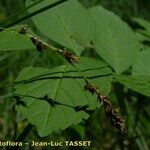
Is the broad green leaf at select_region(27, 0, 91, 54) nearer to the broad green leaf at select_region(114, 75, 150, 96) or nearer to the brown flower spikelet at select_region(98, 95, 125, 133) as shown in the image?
the broad green leaf at select_region(114, 75, 150, 96)

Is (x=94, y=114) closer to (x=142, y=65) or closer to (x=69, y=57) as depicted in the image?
(x=142, y=65)

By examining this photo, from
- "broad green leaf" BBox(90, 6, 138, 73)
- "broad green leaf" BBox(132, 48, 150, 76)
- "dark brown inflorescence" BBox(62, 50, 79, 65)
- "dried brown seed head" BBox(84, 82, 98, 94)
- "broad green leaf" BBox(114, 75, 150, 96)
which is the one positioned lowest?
"dried brown seed head" BBox(84, 82, 98, 94)

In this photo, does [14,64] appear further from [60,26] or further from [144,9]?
[60,26]

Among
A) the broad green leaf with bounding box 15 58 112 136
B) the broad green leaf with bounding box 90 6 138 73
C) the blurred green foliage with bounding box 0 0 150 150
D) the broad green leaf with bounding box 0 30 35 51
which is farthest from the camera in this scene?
the blurred green foliage with bounding box 0 0 150 150

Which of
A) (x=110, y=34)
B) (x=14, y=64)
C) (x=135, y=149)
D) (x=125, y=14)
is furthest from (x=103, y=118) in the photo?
(x=110, y=34)

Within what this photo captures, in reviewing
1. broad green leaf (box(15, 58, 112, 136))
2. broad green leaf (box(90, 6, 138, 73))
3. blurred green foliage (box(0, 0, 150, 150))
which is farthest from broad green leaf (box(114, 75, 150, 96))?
blurred green foliage (box(0, 0, 150, 150))
